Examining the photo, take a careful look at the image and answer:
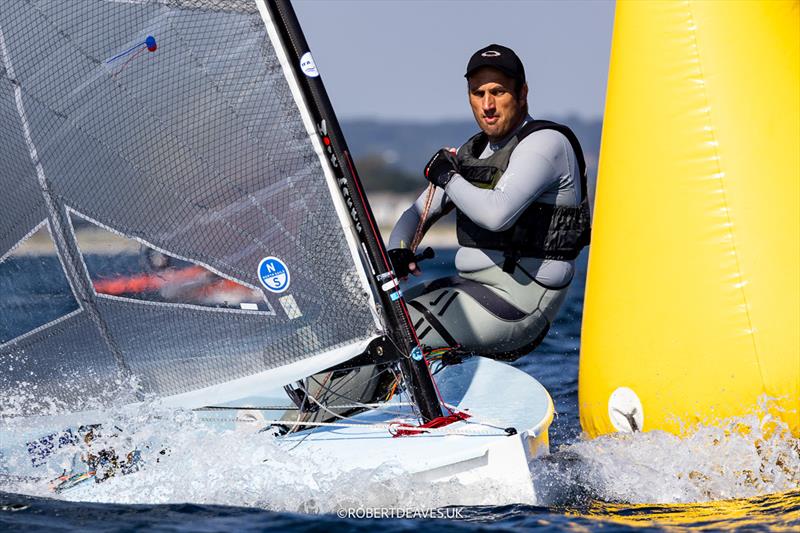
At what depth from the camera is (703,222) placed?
346 cm

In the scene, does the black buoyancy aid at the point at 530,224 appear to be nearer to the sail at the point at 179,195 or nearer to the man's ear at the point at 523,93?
the man's ear at the point at 523,93

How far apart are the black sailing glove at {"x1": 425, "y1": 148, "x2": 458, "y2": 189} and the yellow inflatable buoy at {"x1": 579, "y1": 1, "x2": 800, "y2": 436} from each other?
568 millimetres

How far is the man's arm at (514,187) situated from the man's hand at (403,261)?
268 mm

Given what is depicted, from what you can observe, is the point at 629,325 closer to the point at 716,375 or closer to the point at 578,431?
the point at 716,375

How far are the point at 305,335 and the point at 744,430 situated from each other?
Result: 1.44m

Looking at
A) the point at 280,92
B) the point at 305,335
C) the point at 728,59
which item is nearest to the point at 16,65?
the point at 280,92

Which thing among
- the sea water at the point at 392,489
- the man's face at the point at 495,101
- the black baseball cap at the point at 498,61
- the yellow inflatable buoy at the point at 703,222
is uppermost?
the black baseball cap at the point at 498,61

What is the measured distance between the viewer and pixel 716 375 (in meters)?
3.43

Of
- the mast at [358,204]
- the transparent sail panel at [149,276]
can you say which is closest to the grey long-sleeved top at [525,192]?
the mast at [358,204]

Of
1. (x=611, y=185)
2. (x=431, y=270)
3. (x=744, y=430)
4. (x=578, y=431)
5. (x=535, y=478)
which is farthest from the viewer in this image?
(x=431, y=270)

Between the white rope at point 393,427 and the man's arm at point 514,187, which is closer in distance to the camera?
the white rope at point 393,427

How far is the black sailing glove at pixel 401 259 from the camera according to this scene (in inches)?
147

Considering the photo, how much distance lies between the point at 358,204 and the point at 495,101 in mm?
802

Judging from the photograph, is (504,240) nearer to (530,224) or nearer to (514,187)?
(530,224)
